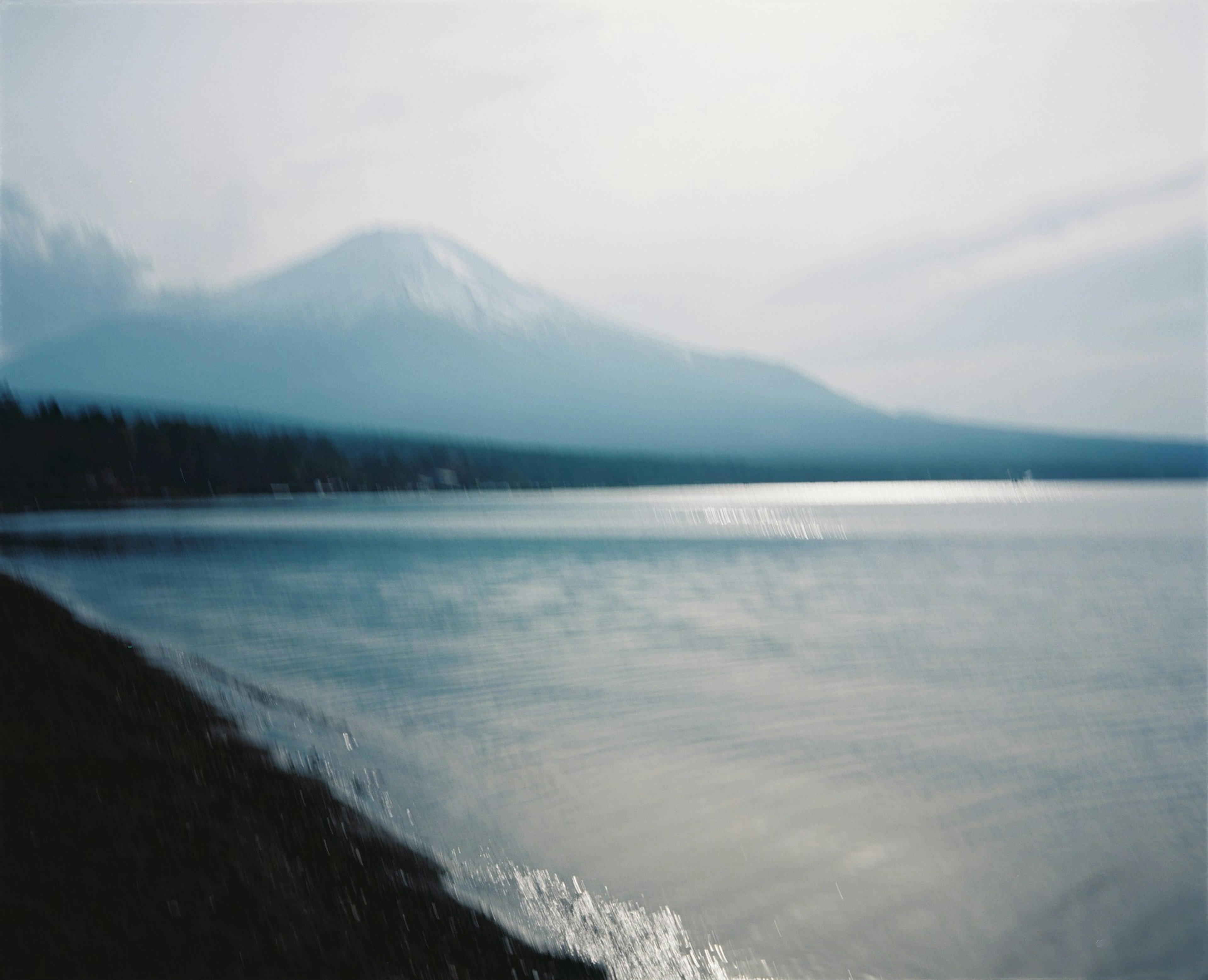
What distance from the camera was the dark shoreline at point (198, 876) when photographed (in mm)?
4109

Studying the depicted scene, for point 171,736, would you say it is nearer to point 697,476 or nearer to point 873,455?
point 697,476

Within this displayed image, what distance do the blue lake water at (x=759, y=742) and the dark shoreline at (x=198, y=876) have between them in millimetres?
638

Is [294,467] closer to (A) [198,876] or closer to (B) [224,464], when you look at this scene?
(B) [224,464]

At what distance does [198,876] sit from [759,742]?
688cm

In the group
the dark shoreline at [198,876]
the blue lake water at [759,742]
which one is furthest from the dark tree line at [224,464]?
the dark shoreline at [198,876]

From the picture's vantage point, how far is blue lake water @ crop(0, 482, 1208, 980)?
5.87 metres

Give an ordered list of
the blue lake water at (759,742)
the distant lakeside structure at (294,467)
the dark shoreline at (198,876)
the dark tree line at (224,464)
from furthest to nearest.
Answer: the distant lakeside structure at (294,467), the dark tree line at (224,464), the blue lake water at (759,742), the dark shoreline at (198,876)

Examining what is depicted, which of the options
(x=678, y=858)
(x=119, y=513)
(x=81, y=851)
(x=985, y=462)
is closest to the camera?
(x=81, y=851)

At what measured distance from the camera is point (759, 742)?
10102mm

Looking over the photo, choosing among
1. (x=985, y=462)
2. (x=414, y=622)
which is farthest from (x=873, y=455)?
(x=414, y=622)

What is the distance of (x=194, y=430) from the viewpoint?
94.1 metres

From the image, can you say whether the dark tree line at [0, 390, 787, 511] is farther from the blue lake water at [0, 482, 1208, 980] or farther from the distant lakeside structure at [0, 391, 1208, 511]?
the blue lake water at [0, 482, 1208, 980]

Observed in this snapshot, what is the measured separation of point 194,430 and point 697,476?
76.0m

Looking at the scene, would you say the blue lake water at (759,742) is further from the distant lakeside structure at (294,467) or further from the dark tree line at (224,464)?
the distant lakeside structure at (294,467)
